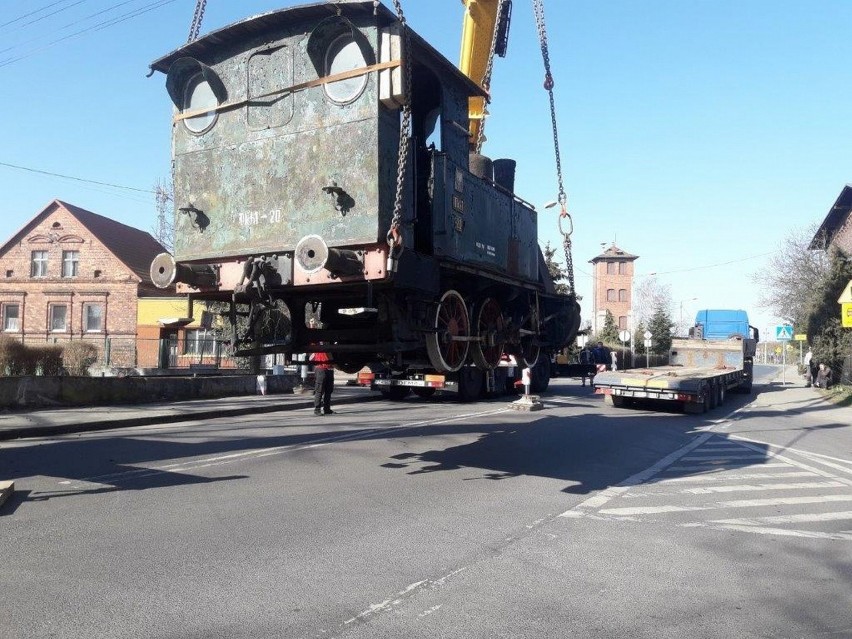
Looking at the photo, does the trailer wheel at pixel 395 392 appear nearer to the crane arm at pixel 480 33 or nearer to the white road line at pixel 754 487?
the crane arm at pixel 480 33

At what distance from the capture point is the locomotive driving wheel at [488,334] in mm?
7625

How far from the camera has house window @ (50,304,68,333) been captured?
3878 cm

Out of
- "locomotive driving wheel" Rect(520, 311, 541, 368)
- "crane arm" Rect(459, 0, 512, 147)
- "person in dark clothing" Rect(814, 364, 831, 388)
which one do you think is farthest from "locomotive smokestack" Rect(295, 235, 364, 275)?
"person in dark clothing" Rect(814, 364, 831, 388)

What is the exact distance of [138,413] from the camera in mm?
14727

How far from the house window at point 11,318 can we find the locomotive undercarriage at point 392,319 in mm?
36612

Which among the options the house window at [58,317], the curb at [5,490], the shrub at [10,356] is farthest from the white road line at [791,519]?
the house window at [58,317]

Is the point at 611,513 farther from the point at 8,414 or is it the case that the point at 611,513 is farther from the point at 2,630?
the point at 8,414

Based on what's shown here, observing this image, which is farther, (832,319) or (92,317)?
(92,317)

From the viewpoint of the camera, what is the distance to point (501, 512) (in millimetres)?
6785

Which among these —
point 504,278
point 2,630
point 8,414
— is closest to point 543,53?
point 504,278

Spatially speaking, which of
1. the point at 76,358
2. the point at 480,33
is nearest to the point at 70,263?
the point at 76,358

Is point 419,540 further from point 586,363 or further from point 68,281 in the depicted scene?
point 68,281

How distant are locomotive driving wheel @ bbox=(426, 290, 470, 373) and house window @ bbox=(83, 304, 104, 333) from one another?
35373 mm

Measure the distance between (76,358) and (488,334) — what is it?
1651 centimetres
